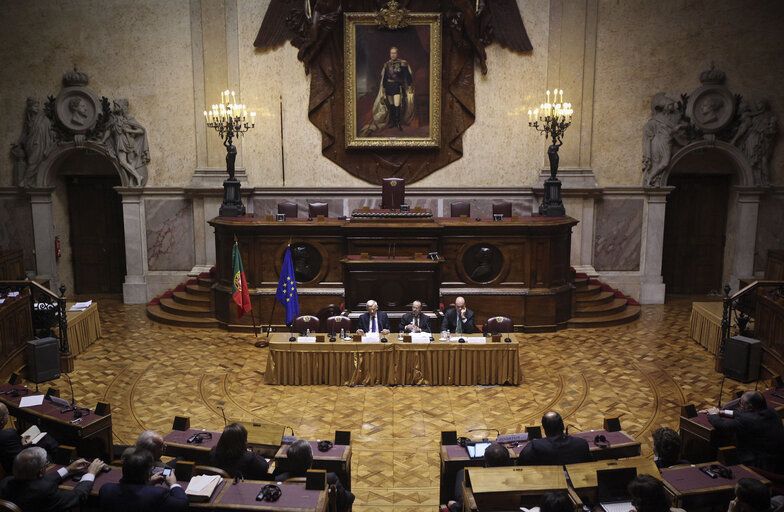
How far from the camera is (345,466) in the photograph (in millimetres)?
5363

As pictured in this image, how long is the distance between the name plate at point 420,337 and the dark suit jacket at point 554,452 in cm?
361

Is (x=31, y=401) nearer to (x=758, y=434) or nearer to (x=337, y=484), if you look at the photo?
(x=337, y=484)

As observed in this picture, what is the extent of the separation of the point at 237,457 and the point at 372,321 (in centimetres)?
448

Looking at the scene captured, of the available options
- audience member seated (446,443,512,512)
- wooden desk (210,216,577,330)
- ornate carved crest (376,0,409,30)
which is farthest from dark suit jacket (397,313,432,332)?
ornate carved crest (376,0,409,30)

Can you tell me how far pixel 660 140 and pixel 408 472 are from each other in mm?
9793

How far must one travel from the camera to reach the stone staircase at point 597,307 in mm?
11758

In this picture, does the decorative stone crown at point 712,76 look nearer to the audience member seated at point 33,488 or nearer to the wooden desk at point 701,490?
the wooden desk at point 701,490

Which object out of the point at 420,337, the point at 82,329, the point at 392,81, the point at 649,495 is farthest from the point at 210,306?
the point at 649,495

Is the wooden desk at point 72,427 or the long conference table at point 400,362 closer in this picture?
the wooden desk at point 72,427

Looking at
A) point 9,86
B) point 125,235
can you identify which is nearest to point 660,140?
point 125,235

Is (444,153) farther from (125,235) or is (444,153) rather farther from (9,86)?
(9,86)

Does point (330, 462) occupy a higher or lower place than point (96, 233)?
lower

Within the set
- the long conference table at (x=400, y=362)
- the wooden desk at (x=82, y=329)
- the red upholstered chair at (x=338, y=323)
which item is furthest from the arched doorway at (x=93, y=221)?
the long conference table at (x=400, y=362)

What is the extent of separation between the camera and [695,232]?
14.0 metres
